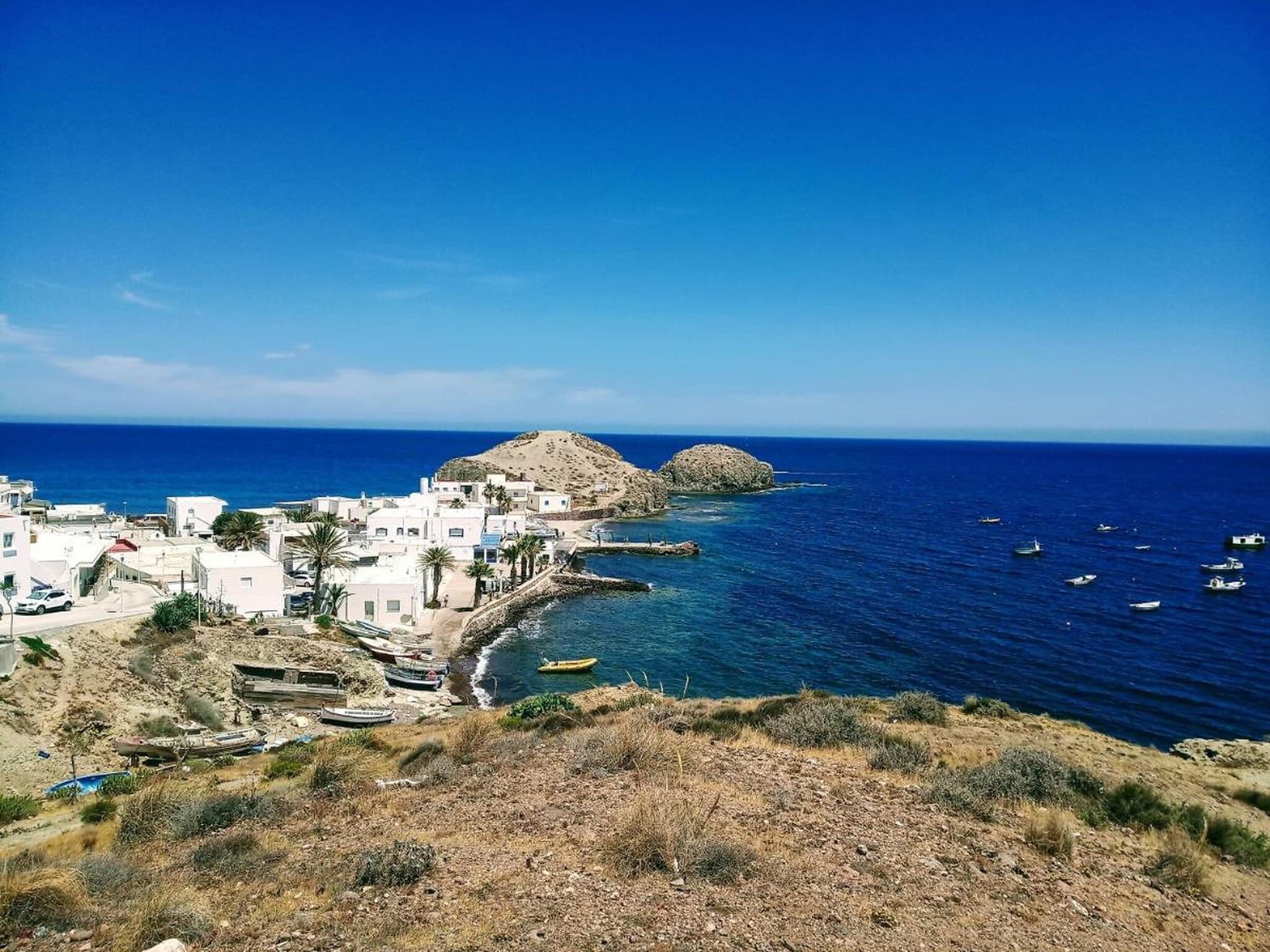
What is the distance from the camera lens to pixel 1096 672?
39.6 metres

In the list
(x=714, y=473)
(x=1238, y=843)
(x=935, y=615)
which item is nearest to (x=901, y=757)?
(x=1238, y=843)

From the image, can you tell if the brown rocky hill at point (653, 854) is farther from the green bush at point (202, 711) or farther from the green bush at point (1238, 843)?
the green bush at point (202, 711)

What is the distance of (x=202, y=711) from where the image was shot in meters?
27.2

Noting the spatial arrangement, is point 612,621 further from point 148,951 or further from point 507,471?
point 507,471

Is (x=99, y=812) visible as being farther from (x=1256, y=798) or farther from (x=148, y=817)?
(x=1256, y=798)

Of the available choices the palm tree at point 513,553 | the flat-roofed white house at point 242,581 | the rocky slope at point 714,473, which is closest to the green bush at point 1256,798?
the flat-roofed white house at point 242,581

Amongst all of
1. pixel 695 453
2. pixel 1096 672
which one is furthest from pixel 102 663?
pixel 695 453

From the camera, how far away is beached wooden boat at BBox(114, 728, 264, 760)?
75.4 ft

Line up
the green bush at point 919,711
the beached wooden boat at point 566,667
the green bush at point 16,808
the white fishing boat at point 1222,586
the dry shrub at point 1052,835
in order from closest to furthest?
1. the dry shrub at point 1052,835
2. the green bush at point 16,808
3. the green bush at point 919,711
4. the beached wooden boat at point 566,667
5. the white fishing boat at point 1222,586

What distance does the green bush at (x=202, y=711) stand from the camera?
88.2 feet

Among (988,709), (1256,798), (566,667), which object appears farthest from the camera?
(566,667)

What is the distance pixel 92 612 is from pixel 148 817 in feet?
76.6

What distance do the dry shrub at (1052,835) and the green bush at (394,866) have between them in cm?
1037

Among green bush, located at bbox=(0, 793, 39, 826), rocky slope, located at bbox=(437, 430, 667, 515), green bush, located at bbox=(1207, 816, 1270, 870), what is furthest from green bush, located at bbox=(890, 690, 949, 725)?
rocky slope, located at bbox=(437, 430, 667, 515)
